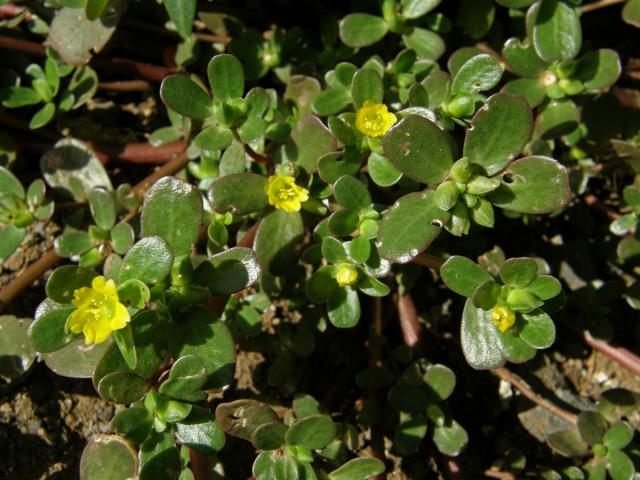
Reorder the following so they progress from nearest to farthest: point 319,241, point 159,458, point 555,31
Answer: point 159,458, point 319,241, point 555,31

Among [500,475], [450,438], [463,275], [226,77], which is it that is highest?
[226,77]

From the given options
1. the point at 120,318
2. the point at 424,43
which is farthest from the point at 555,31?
the point at 120,318

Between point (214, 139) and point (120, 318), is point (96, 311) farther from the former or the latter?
point (214, 139)

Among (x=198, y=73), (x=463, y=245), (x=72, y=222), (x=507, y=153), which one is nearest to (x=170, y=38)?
(x=198, y=73)

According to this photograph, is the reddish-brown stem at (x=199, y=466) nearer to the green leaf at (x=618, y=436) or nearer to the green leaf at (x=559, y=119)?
the green leaf at (x=618, y=436)

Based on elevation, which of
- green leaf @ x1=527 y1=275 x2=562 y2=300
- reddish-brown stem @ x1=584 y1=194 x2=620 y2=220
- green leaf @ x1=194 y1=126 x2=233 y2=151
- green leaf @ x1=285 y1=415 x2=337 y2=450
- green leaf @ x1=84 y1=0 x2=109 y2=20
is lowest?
reddish-brown stem @ x1=584 y1=194 x2=620 y2=220

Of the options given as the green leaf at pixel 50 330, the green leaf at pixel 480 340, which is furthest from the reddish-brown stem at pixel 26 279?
the green leaf at pixel 480 340

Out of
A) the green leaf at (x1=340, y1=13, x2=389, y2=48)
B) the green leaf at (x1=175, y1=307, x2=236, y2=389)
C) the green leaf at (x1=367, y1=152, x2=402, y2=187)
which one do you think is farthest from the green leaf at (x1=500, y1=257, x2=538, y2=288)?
the green leaf at (x1=340, y1=13, x2=389, y2=48)

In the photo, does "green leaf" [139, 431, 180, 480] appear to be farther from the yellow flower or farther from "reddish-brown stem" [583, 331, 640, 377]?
"reddish-brown stem" [583, 331, 640, 377]
